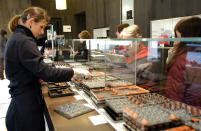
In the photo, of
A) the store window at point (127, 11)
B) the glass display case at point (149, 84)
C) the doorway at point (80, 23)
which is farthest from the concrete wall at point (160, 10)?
the doorway at point (80, 23)

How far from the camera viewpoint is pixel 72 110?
5.02 ft

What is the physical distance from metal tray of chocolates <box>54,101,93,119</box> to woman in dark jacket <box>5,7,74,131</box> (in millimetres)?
233

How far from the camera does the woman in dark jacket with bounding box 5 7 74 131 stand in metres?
1.41

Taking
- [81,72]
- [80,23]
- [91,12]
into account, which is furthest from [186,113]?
[80,23]

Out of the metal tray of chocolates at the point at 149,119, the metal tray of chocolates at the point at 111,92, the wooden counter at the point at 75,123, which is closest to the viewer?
the metal tray of chocolates at the point at 149,119

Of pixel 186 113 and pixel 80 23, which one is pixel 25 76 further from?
Answer: pixel 80 23

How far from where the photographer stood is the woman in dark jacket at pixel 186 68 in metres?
1.39

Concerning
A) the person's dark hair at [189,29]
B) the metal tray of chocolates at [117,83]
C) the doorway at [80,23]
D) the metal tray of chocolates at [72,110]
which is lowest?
the metal tray of chocolates at [72,110]

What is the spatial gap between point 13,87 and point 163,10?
3388 millimetres

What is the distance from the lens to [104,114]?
142 cm

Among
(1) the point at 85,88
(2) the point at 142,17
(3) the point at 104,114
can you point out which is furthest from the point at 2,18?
(3) the point at 104,114

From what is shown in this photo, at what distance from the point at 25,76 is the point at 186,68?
1245 mm

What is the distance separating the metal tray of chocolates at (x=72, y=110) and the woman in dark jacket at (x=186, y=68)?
70cm

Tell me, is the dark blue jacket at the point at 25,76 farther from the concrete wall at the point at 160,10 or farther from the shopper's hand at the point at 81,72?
the concrete wall at the point at 160,10
